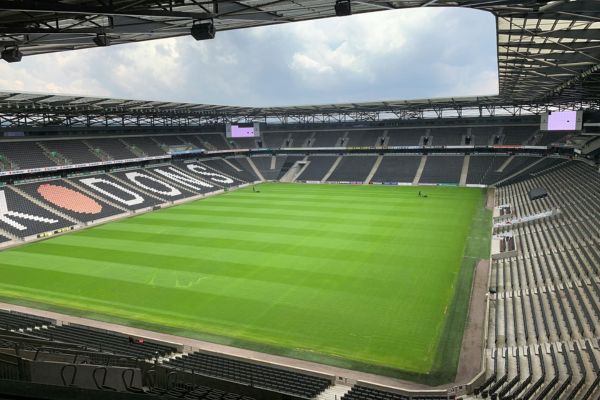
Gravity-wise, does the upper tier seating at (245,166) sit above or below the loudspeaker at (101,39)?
above

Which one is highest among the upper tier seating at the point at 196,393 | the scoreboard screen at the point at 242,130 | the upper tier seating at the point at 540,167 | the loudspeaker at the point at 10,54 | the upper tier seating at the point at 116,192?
the scoreboard screen at the point at 242,130

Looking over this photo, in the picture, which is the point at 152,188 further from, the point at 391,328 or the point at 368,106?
the point at 391,328

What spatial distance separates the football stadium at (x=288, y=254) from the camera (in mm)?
13727

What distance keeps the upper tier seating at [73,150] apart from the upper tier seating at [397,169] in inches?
1523

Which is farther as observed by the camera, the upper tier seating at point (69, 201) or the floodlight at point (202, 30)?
the upper tier seating at point (69, 201)

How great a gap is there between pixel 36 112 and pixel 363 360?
145ft

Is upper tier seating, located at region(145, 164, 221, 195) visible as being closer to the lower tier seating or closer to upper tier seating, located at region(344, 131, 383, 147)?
upper tier seating, located at region(344, 131, 383, 147)

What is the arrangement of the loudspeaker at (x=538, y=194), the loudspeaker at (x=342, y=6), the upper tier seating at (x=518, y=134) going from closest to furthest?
1. the loudspeaker at (x=342, y=6)
2. the loudspeaker at (x=538, y=194)
3. the upper tier seating at (x=518, y=134)

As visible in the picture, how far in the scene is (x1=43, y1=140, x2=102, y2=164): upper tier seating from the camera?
5084 centimetres

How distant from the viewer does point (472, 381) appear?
49.3ft

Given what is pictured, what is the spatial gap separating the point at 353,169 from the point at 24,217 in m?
45.6

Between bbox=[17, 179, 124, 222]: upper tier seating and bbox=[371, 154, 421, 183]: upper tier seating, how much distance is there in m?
37.5

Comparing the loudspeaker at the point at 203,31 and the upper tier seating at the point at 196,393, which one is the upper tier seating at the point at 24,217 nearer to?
the loudspeaker at the point at 203,31

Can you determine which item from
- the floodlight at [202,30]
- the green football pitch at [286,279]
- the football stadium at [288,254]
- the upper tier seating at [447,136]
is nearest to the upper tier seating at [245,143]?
the football stadium at [288,254]
